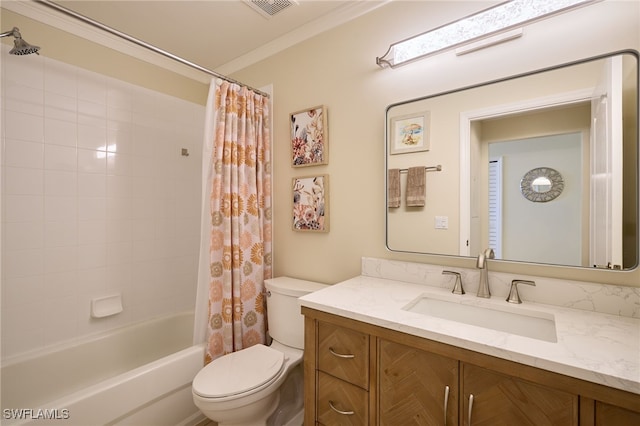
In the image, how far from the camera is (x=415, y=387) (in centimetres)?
100

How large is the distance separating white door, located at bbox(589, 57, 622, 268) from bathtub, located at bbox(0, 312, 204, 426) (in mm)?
2040

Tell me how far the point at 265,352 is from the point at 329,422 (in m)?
0.55

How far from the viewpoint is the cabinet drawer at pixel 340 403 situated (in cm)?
112

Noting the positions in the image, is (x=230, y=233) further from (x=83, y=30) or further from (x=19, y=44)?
(x=83, y=30)

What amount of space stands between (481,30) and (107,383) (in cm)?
237

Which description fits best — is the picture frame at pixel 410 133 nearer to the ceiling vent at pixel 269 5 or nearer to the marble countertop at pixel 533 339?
the marble countertop at pixel 533 339

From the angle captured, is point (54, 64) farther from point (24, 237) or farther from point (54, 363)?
point (54, 363)

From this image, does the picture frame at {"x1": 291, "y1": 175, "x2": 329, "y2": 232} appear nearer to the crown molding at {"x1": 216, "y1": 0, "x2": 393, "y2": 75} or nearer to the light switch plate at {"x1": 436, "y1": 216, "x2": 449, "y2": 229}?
the light switch plate at {"x1": 436, "y1": 216, "x2": 449, "y2": 229}

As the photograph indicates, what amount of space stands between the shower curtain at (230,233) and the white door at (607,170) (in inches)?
68.9

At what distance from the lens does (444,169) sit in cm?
145

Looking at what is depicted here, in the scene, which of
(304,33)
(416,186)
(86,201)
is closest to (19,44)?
(86,201)

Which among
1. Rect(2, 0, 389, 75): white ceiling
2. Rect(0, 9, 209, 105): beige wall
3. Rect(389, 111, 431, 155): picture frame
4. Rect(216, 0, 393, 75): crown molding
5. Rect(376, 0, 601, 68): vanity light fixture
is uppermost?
Rect(2, 0, 389, 75): white ceiling

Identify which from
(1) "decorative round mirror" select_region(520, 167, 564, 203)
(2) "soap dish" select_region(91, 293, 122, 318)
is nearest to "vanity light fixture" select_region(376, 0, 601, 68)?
(1) "decorative round mirror" select_region(520, 167, 564, 203)

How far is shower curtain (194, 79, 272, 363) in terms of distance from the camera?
5.91ft
